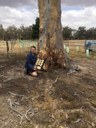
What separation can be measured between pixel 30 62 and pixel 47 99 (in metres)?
2.17

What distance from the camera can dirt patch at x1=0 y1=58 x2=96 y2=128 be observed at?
27.3 ft

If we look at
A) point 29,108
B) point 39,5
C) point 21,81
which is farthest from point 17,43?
point 29,108

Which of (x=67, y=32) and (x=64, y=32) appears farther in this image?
(x=67, y=32)

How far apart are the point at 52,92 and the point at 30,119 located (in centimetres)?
169

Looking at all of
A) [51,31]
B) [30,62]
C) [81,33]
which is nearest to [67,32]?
[81,33]

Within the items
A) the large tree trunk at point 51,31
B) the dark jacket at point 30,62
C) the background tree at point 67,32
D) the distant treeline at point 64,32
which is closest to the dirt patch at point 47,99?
the dark jacket at point 30,62

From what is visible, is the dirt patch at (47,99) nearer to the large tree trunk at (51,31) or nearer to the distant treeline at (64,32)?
the large tree trunk at (51,31)

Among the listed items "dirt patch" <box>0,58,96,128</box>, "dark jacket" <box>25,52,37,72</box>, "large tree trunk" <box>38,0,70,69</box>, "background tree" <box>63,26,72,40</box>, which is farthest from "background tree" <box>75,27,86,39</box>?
"dark jacket" <box>25,52,37,72</box>

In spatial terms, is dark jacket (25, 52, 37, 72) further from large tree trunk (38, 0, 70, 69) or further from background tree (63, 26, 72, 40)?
background tree (63, 26, 72, 40)

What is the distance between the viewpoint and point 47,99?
9.43m

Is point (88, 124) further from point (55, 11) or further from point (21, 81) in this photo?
point (55, 11)

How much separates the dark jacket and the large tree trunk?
45.1 inches

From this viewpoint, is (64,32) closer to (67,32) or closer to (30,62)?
(67,32)

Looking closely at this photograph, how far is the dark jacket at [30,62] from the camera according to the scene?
36.7 feet
